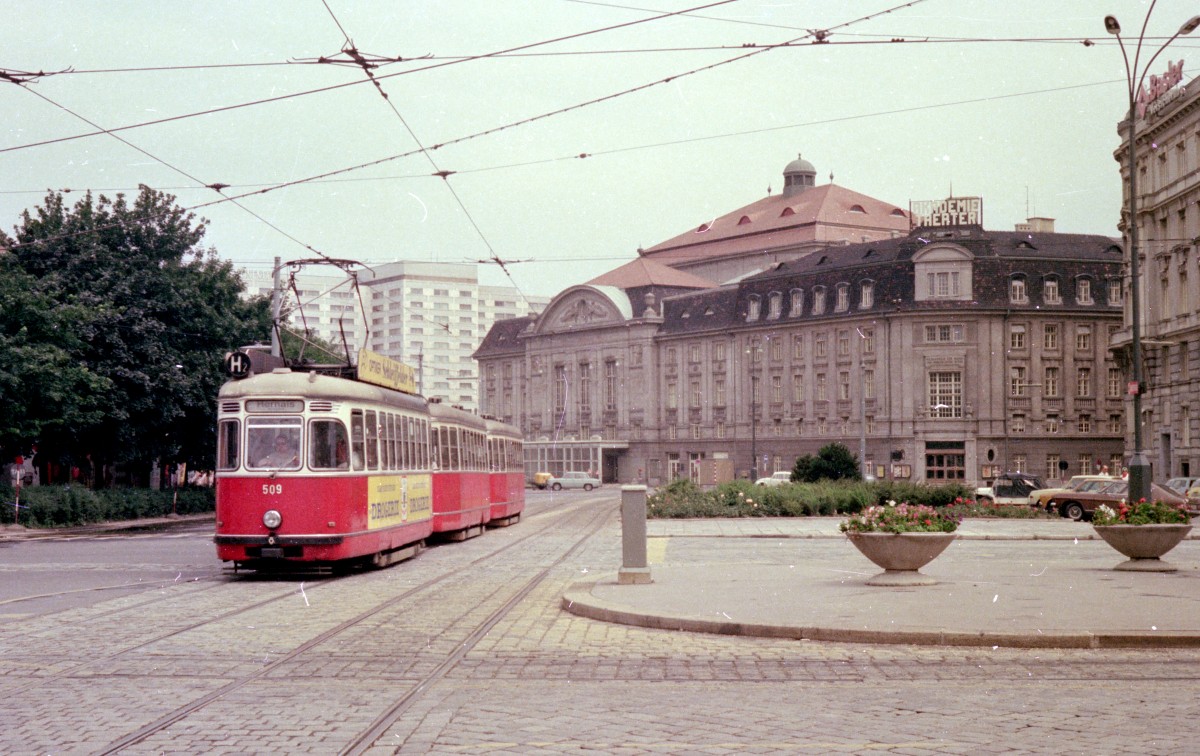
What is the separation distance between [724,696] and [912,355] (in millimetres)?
83910

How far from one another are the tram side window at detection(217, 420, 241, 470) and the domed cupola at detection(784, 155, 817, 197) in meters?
108

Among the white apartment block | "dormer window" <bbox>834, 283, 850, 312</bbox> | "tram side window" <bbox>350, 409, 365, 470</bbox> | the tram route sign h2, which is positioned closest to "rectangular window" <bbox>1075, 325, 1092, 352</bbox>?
"dormer window" <bbox>834, 283, 850, 312</bbox>

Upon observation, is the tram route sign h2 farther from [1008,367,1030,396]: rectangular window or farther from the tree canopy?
[1008,367,1030,396]: rectangular window

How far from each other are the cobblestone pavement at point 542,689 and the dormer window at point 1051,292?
264ft

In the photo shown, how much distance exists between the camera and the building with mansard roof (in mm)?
90312

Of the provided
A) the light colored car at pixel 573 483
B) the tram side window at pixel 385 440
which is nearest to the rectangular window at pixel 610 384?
the light colored car at pixel 573 483

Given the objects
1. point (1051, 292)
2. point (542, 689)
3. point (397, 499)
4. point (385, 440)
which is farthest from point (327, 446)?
point (1051, 292)

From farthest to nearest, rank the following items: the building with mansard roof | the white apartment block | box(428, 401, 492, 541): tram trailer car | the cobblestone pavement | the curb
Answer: the white apartment block, the building with mansard roof, box(428, 401, 492, 541): tram trailer car, the curb, the cobblestone pavement

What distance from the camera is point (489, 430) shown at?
36.5 m

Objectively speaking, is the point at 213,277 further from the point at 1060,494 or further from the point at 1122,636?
the point at 1122,636

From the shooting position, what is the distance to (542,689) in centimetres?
1014

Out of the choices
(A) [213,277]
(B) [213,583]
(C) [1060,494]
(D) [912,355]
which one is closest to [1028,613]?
(B) [213,583]

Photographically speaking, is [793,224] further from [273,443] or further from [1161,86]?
[273,443]

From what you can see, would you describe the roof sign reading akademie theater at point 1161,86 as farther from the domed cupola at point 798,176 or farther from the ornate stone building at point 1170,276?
the domed cupola at point 798,176
